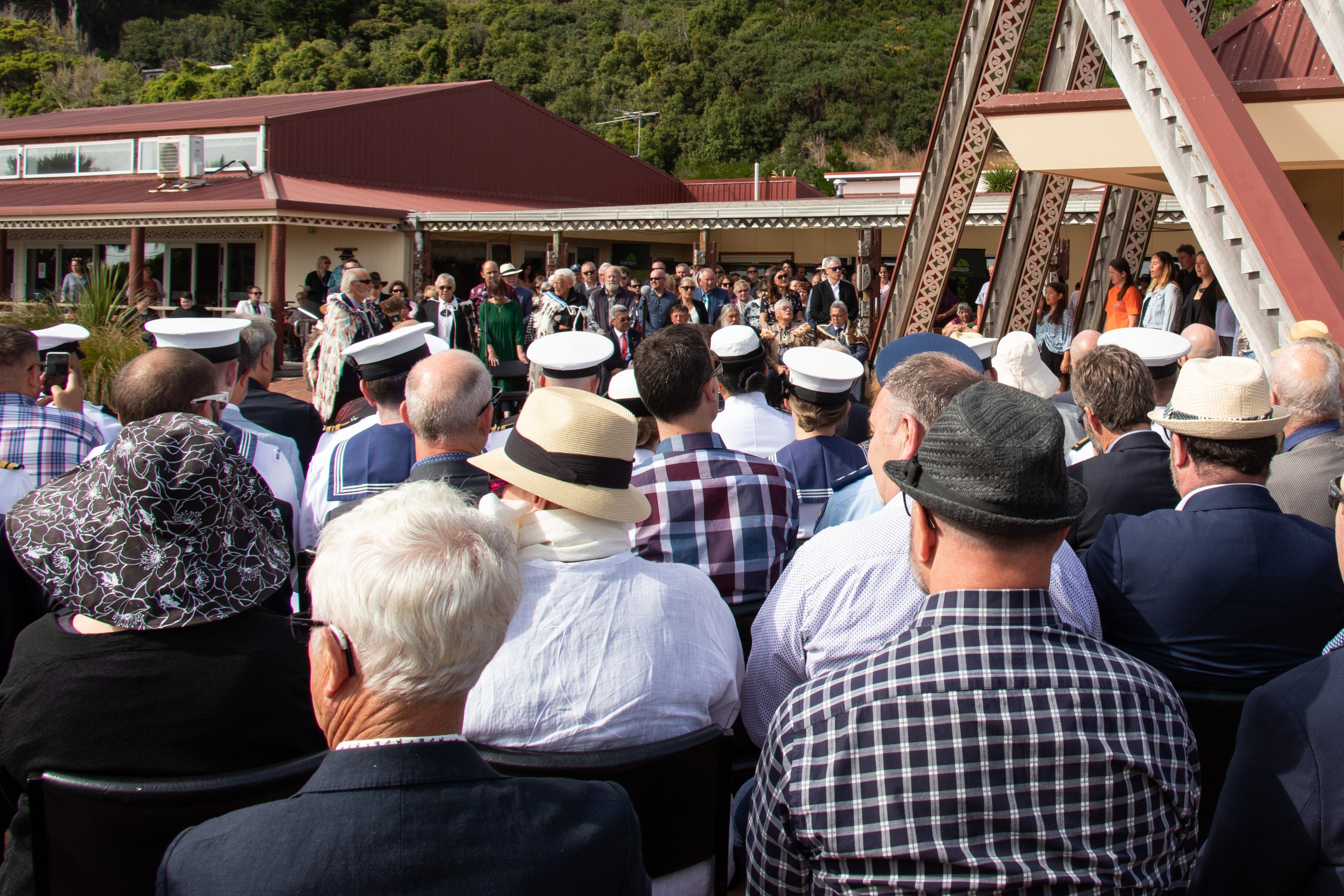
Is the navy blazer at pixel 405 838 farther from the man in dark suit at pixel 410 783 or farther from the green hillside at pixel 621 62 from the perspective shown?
the green hillside at pixel 621 62

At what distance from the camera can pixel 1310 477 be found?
3.24 m

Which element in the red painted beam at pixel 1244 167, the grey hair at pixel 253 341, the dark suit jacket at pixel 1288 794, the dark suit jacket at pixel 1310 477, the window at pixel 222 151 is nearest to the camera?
the dark suit jacket at pixel 1288 794

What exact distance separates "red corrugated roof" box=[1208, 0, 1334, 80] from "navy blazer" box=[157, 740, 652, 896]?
8.51 metres

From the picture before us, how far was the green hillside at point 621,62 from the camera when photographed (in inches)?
1951

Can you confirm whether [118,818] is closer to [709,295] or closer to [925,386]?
[925,386]

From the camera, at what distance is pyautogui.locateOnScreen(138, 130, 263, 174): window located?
22.6 metres

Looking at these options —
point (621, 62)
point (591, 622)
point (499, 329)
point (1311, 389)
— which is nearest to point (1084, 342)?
point (1311, 389)

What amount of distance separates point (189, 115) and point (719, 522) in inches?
1146

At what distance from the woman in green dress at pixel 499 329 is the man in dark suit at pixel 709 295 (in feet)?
8.17

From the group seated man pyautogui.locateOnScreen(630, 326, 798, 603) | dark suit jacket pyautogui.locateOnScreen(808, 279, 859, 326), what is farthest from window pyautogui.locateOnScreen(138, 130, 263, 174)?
seated man pyautogui.locateOnScreen(630, 326, 798, 603)

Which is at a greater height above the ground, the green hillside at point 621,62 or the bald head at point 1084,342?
the green hillside at point 621,62

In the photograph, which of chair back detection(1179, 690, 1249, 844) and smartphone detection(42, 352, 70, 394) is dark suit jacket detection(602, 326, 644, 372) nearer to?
smartphone detection(42, 352, 70, 394)

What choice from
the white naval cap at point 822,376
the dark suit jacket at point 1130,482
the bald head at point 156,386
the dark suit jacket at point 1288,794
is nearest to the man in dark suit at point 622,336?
the white naval cap at point 822,376

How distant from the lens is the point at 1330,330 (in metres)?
5.22
